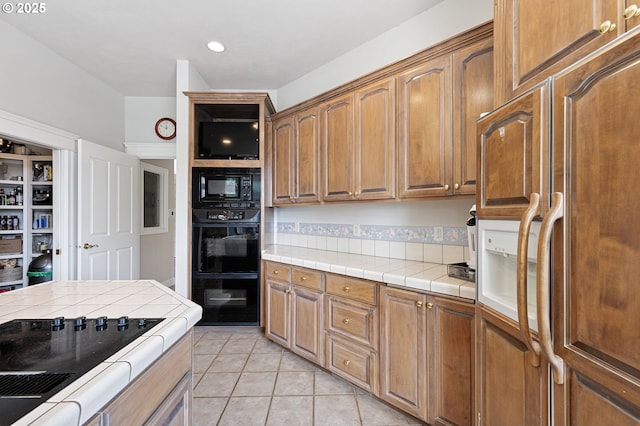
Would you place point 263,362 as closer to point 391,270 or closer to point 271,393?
point 271,393

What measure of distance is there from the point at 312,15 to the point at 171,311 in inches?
90.9

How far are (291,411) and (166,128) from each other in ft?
11.7

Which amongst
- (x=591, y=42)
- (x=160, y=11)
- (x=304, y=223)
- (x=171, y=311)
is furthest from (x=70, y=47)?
(x=591, y=42)

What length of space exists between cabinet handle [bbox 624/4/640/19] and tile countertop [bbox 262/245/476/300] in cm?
111

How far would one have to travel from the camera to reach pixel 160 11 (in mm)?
2201

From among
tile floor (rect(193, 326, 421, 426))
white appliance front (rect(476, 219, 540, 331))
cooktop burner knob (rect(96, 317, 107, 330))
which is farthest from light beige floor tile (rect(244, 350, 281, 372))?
white appliance front (rect(476, 219, 540, 331))

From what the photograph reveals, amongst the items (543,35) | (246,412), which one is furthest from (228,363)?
(543,35)

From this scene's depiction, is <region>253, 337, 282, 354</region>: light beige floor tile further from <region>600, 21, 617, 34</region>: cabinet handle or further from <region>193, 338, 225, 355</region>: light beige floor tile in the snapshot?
<region>600, 21, 617, 34</region>: cabinet handle

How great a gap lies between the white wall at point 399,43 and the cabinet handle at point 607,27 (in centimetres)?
145

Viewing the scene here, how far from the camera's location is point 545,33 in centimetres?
90

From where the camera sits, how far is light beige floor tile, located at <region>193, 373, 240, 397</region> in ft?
6.52

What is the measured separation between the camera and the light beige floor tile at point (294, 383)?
2002 millimetres

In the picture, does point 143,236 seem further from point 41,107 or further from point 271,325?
point 271,325

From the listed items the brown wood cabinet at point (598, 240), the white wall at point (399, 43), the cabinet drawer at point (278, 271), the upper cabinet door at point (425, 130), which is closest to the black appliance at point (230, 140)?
the white wall at point (399, 43)
